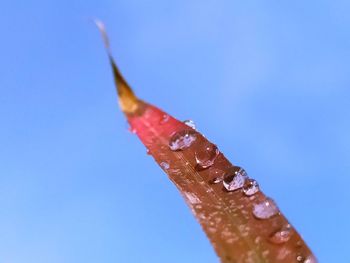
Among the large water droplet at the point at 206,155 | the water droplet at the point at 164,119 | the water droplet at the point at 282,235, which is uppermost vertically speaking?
the water droplet at the point at 164,119

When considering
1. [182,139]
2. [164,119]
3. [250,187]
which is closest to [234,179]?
[250,187]

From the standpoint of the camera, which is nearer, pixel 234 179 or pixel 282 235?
pixel 282 235

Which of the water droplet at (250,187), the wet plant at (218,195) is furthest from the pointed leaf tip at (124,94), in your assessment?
the water droplet at (250,187)

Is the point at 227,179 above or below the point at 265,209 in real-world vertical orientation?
above

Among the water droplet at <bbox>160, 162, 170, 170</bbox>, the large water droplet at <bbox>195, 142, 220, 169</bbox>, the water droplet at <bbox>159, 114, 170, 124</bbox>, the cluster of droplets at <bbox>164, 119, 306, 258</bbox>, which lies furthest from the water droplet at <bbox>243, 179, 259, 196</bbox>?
the water droplet at <bbox>159, 114, 170, 124</bbox>

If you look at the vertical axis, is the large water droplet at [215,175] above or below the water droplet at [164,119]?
below

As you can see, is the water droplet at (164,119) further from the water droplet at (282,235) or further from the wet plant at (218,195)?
the water droplet at (282,235)

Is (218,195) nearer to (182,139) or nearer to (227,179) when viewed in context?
(227,179)

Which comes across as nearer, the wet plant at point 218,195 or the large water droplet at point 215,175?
the wet plant at point 218,195
